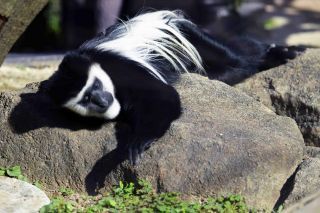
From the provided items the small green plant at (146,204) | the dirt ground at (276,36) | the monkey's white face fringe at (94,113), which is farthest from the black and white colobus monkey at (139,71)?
the dirt ground at (276,36)

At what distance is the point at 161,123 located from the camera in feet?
9.09

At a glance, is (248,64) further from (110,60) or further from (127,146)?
(127,146)

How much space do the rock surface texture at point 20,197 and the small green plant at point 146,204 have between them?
0.21 ft

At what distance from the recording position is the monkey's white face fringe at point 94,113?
2840 mm

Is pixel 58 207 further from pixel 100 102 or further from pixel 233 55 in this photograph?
pixel 233 55

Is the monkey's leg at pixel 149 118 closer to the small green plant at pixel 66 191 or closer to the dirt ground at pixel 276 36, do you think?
the small green plant at pixel 66 191

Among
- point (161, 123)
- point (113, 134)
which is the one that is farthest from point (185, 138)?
point (113, 134)

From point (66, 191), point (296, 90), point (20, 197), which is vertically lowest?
point (296, 90)

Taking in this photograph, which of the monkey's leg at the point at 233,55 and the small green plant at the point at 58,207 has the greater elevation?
the small green plant at the point at 58,207

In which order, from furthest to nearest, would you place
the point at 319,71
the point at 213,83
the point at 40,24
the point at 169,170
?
the point at 40,24 < the point at 319,71 < the point at 213,83 < the point at 169,170

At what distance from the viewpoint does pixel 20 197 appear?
102 inches

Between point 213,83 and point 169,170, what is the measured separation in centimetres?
75

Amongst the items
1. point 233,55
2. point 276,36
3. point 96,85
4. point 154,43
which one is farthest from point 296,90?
point 276,36

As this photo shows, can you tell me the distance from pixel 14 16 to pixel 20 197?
2.52ft
